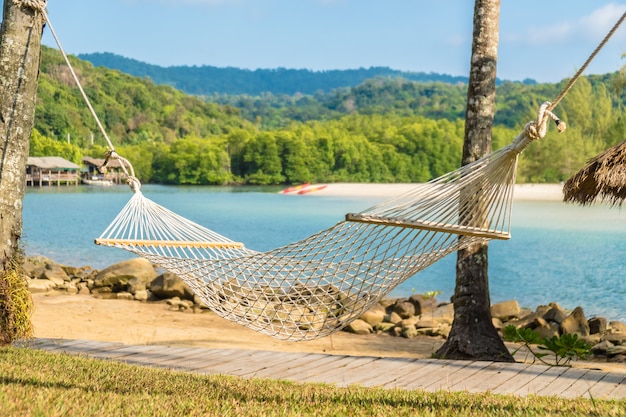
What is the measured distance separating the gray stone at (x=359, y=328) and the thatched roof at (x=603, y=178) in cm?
261

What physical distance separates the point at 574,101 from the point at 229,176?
1624 centimetres

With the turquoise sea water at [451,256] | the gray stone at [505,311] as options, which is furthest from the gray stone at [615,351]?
the turquoise sea water at [451,256]

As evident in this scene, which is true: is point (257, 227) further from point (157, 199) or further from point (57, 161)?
point (57, 161)

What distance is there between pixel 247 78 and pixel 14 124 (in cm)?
15762

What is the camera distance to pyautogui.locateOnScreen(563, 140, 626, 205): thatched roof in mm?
2627

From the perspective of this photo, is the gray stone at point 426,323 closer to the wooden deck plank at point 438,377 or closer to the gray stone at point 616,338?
the gray stone at point 616,338

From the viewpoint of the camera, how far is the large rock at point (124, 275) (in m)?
6.75

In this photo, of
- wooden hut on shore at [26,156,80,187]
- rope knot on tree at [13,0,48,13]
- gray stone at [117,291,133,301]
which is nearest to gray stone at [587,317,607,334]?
gray stone at [117,291,133,301]

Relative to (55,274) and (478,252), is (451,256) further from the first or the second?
(478,252)

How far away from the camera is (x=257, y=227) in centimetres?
1708

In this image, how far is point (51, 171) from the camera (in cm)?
3450

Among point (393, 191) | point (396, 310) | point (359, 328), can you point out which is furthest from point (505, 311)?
point (393, 191)

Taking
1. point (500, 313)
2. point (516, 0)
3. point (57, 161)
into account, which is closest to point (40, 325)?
point (500, 313)

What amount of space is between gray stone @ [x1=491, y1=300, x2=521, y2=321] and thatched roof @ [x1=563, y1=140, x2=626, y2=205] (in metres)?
3.03
